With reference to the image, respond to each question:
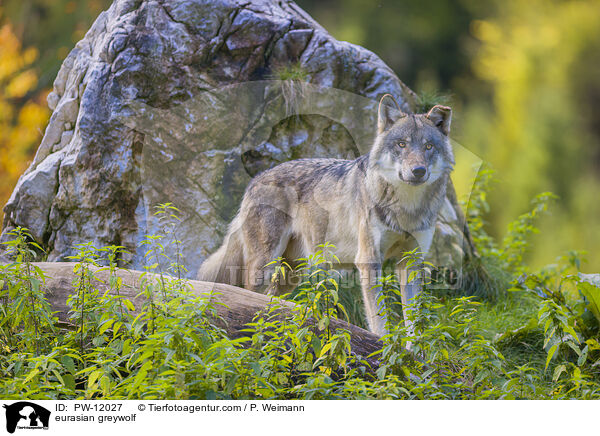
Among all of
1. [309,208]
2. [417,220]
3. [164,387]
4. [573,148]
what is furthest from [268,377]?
[573,148]

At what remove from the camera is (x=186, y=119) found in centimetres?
451

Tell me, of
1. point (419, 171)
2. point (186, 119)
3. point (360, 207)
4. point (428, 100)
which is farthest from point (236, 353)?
point (428, 100)

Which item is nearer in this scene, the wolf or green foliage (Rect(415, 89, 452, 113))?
the wolf

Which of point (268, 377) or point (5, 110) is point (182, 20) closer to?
point (5, 110)

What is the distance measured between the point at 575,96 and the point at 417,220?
4622 mm

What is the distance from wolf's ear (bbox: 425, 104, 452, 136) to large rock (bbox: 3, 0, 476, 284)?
1162mm

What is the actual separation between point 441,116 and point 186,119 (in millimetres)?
2060

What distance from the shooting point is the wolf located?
360 centimetres

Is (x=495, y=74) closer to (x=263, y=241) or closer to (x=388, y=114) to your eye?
(x=388, y=114)

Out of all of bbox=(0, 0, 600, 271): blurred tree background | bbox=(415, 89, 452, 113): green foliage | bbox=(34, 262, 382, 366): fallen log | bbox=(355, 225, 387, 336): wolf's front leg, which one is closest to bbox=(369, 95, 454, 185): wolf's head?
bbox=(355, 225, 387, 336): wolf's front leg

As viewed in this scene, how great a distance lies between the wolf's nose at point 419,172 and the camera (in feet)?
11.2
